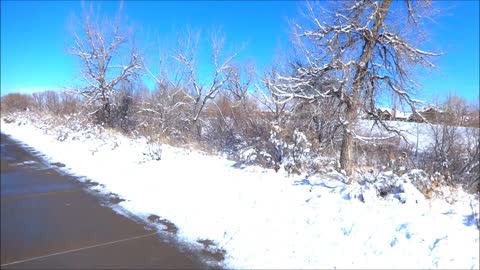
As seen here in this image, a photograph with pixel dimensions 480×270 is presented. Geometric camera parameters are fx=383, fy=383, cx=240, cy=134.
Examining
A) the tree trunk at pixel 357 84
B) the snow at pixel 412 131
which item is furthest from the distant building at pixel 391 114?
the tree trunk at pixel 357 84

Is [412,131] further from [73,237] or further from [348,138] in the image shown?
[73,237]

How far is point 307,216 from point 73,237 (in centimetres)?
338

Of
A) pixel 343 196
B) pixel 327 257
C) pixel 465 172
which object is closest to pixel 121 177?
pixel 343 196

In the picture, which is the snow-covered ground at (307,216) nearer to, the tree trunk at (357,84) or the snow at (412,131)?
the tree trunk at (357,84)

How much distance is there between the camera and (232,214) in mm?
6137

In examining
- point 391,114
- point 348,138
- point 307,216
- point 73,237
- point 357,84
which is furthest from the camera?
point 391,114

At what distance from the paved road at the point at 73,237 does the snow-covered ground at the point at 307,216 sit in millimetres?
504

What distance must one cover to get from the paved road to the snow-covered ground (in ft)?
1.65

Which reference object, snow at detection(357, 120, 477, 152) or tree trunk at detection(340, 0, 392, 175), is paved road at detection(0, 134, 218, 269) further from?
snow at detection(357, 120, 477, 152)

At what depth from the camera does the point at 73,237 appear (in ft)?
18.0

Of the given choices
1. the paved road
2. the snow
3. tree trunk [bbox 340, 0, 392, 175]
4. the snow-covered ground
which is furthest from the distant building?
the paved road

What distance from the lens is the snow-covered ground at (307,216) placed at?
4431 millimetres

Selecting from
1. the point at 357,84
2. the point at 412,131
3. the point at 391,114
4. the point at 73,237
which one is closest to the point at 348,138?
the point at 357,84

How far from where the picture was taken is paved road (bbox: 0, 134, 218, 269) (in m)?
4.66
